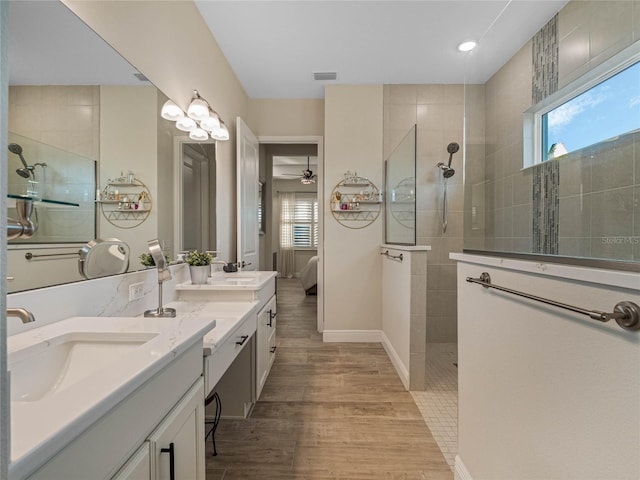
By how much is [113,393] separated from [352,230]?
2.85 metres

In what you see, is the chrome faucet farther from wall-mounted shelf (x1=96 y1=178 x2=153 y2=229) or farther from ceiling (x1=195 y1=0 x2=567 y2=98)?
ceiling (x1=195 y1=0 x2=567 y2=98)

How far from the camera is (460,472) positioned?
1321mm

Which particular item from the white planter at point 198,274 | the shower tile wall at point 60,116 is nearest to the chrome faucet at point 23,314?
the shower tile wall at point 60,116

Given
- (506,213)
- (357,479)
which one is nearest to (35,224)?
(357,479)

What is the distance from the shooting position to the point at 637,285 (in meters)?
0.58

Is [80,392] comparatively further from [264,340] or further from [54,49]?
[264,340]

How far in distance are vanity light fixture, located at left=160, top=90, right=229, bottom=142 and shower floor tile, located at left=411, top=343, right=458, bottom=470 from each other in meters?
2.46

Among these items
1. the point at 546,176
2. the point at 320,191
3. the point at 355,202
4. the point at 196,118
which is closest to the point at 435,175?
the point at 355,202

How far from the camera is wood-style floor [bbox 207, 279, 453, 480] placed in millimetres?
1454

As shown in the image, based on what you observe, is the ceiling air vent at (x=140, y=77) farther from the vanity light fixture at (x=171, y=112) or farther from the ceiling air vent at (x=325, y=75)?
the ceiling air vent at (x=325, y=75)

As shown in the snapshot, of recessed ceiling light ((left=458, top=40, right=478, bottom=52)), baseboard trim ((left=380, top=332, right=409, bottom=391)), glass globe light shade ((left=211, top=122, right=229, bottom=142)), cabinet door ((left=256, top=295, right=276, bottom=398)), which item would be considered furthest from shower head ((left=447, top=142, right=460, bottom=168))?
cabinet door ((left=256, top=295, right=276, bottom=398))

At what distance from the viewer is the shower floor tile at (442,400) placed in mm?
1682

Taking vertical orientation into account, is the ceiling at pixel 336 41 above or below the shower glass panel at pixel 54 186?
above

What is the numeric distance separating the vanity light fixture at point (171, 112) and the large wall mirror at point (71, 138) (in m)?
0.15
